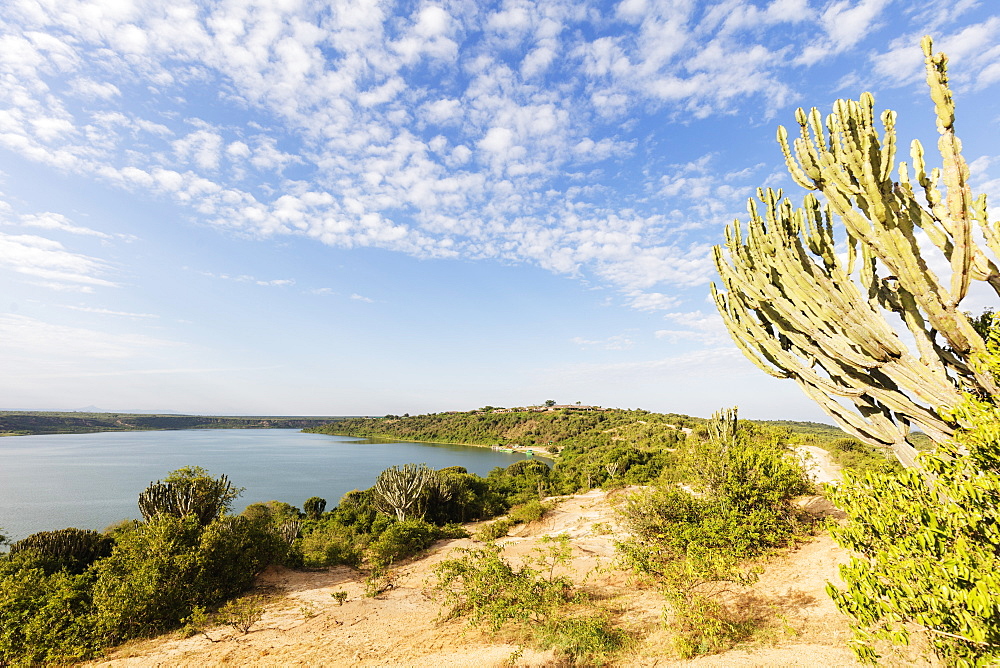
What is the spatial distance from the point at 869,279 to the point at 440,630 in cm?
817

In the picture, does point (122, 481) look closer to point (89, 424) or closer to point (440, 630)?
point (440, 630)

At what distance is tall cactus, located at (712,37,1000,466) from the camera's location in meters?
4.05

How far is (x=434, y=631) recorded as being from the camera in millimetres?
6500

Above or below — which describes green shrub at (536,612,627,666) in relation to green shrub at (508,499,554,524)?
above

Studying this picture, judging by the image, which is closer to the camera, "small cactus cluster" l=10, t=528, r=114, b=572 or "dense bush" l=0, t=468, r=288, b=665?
"dense bush" l=0, t=468, r=288, b=665

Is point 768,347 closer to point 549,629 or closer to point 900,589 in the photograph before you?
point 900,589

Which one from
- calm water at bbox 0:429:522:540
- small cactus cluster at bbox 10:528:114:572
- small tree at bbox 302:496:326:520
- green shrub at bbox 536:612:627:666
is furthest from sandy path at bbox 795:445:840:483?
→ calm water at bbox 0:429:522:540

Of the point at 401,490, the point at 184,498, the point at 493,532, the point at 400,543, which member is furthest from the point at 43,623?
the point at 493,532

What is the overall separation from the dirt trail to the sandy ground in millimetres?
16

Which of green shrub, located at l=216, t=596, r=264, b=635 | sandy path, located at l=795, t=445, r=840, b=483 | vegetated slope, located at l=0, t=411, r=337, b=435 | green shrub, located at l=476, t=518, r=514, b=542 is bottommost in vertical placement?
vegetated slope, located at l=0, t=411, r=337, b=435

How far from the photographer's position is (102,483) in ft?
102

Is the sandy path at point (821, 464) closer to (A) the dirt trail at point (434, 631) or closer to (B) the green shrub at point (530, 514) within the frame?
(A) the dirt trail at point (434, 631)

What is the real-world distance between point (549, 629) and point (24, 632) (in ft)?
26.8

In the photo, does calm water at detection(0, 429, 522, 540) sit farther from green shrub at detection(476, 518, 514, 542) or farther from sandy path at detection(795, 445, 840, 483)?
sandy path at detection(795, 445, 840, 483)
